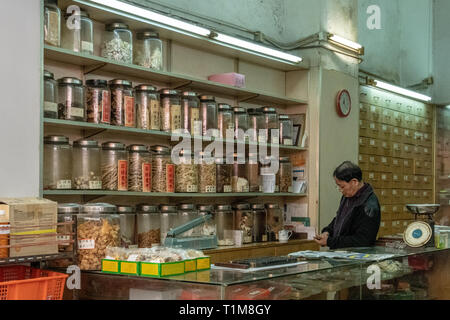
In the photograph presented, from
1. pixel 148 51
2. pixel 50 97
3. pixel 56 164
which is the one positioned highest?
pixel 148 51

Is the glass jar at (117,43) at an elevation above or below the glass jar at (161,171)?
above

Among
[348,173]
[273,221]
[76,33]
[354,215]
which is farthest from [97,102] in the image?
[273,221]

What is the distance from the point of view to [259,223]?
493 cm

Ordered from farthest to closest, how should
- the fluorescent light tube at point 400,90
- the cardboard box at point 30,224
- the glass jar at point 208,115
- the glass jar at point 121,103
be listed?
the fluorescent light tube at point 400,90 → the glass jar at point 208,115 → the glass jar at point 121,103 → the cardboard box at point 30,224

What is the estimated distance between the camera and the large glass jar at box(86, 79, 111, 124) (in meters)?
3.68

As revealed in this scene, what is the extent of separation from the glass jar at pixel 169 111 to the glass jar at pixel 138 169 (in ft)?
0.89

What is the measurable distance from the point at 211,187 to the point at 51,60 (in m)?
1.44

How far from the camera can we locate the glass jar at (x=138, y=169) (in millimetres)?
3878

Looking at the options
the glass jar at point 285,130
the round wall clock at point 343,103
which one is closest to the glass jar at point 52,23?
the glass jar at point 285,130

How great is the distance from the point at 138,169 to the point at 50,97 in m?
0.76

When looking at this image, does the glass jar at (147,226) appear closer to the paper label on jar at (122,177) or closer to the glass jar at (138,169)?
the glass jar at (138,169)

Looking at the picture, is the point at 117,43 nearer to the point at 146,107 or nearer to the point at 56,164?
the point at 146,107

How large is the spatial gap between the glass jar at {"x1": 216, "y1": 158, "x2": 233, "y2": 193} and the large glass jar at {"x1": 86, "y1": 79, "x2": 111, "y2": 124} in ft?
3.59
